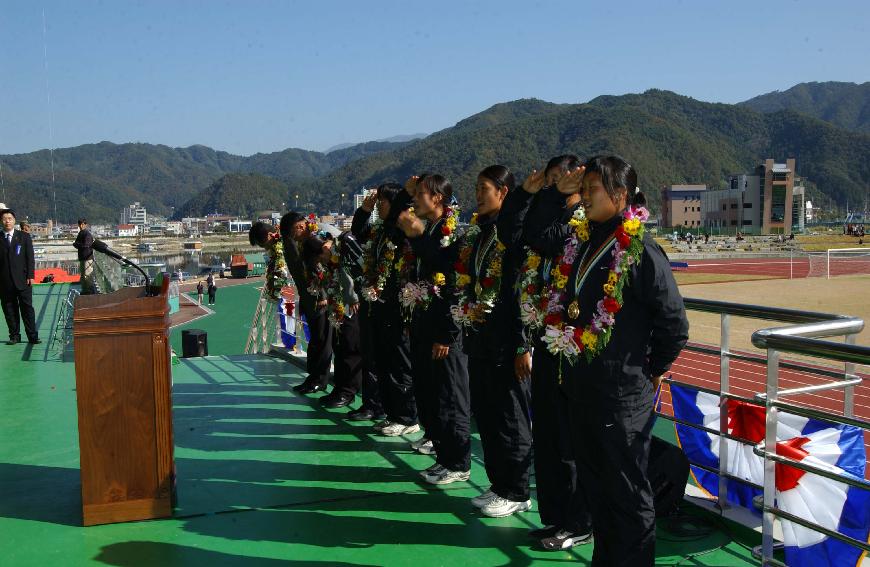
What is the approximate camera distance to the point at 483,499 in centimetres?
412

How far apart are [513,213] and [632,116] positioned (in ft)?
646

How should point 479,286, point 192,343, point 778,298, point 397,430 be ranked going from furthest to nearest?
point 778,298 < point 192,343 < point 397,430 < point 479,286

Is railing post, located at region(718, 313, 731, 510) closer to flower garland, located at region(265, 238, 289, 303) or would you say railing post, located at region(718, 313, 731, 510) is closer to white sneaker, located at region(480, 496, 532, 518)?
white sneaker, located at region(480, 496, 532, 518)

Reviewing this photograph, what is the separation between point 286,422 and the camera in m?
6.12

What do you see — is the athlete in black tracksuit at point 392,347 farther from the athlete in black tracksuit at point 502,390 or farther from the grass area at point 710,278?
the grass area at point 710,278

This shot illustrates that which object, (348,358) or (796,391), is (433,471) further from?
(348,358)

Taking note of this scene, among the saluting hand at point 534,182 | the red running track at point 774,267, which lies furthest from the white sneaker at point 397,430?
the red running track at point 774,267

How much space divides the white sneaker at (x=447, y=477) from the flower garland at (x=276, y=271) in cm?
396

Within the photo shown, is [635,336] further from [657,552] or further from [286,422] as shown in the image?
[286,422]

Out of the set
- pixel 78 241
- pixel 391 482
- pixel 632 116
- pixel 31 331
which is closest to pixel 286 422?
pixel 391 482

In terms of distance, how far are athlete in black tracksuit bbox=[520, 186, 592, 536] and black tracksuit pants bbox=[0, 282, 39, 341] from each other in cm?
866

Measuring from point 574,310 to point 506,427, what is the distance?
122 centimetres

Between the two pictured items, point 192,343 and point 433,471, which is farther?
point 192,343

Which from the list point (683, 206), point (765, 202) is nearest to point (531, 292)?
point (765, 202)
